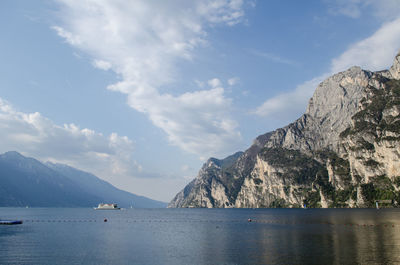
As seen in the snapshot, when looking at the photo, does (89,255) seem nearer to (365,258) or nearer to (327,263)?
(327,263)

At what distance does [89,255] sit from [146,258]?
1294cm

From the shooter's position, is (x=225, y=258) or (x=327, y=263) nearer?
(x=327, y=263)

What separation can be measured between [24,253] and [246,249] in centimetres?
4607

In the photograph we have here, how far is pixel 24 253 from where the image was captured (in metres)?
64.5

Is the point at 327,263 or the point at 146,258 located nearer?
the point at 327,263

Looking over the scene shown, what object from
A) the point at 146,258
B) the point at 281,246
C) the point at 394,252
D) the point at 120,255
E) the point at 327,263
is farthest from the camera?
→ the point at 281,246

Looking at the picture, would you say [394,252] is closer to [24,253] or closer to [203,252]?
[203,252]

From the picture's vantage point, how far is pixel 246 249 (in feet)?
209

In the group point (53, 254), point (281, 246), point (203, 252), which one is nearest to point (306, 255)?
point (281, 246)

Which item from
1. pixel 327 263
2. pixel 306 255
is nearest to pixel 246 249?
pixel 306 255

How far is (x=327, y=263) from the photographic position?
4647 centimetres

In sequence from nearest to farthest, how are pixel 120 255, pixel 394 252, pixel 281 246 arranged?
pixel 394 252
pixel 120 255
pixel 281 246

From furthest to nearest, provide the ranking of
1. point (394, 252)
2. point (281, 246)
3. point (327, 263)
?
1. point (281, 246)
2. point (394, 252)
3. point (327, 263)

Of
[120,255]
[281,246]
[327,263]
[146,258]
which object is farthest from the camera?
[281,246]
